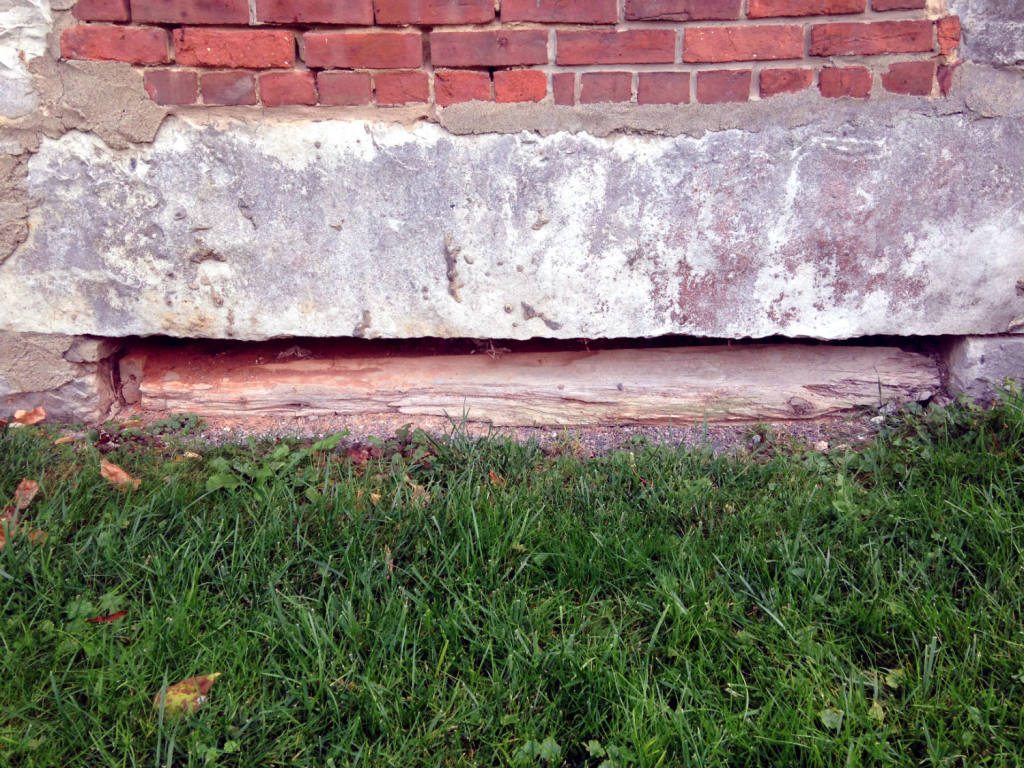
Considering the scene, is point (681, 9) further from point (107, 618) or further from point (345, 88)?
point (107, 618)

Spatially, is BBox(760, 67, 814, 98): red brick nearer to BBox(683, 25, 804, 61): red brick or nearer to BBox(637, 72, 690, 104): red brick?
BBox(683, 25, 804, 61): red brick

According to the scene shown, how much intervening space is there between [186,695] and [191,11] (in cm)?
184

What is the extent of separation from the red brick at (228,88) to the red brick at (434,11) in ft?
1.42

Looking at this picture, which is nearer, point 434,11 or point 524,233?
point 434,11

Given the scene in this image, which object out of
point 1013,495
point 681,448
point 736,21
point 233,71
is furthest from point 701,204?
point 233,71

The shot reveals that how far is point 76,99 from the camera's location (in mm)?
2230

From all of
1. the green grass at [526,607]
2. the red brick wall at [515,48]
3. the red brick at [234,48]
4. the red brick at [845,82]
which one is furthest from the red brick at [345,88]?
the red brick at [845,82]

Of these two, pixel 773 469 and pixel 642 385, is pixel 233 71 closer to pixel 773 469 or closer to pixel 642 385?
pixel 642 385

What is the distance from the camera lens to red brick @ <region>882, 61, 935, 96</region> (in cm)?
221

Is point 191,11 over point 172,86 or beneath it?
over

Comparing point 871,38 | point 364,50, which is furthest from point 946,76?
point 364,50

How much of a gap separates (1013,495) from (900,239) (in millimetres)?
828

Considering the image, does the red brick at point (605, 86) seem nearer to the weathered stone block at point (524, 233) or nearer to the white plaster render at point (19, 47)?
the weathered stone block at point (524, 233)

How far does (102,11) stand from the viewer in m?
2.17
